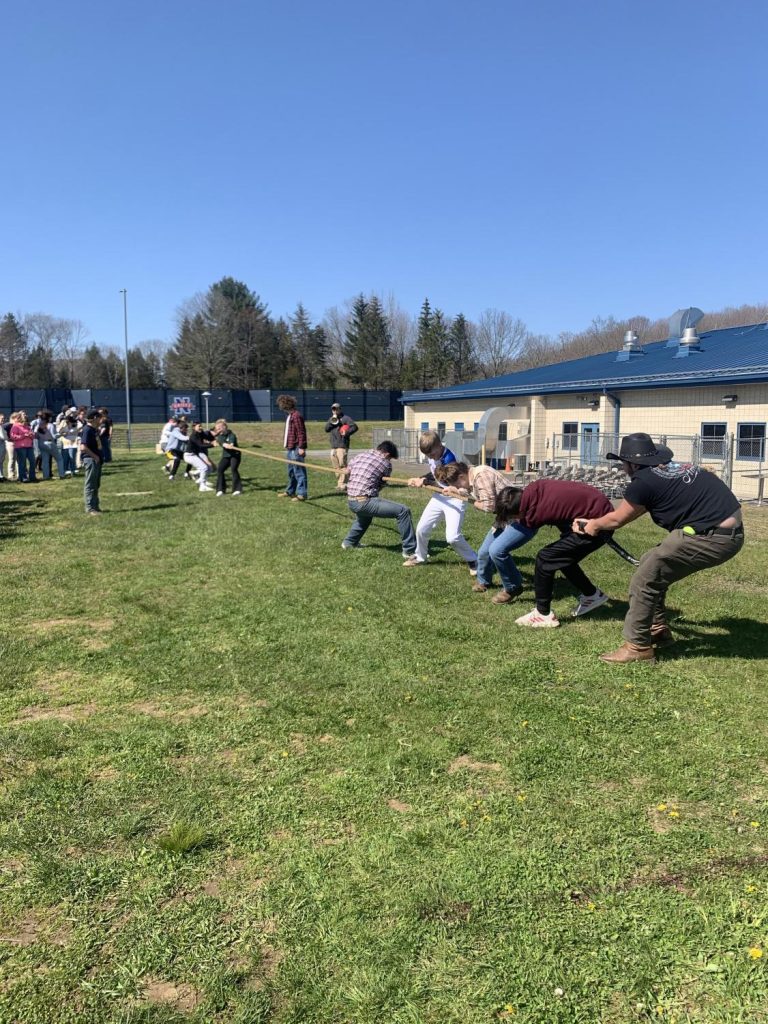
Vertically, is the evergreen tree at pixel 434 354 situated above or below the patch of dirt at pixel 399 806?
above

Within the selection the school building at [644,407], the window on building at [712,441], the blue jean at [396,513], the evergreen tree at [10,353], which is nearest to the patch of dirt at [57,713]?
the blue jean at [396,513]

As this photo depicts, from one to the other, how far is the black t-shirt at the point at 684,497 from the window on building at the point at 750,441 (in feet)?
48.4

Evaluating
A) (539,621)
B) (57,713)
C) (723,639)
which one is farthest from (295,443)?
(57,713)

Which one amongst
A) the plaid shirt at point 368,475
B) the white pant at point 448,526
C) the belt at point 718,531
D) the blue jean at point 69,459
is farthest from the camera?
the blue jean at point 69,459

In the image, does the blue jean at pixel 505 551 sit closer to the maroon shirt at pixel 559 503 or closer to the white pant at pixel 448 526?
the maroon shirt at pixel 559 503

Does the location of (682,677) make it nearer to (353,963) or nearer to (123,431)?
(353,963)

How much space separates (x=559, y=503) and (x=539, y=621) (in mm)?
1115

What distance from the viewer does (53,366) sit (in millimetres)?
72688

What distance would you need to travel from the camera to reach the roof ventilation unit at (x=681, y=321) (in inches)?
1040

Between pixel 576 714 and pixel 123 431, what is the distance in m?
42.4

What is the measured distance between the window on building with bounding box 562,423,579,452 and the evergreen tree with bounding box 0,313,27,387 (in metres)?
62.2

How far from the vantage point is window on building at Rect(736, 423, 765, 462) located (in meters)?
18.3

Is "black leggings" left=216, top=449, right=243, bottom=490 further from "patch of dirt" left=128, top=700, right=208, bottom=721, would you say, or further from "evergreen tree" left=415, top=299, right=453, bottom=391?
"evergreen tree" left=415, top=299, right=453, bottom=391

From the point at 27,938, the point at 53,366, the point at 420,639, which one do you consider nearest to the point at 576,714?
the point at 420,639
